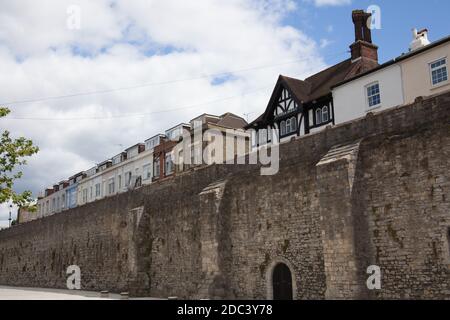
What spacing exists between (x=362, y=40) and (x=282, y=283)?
16917 millimetres

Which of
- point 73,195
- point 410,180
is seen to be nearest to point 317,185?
point 410,180

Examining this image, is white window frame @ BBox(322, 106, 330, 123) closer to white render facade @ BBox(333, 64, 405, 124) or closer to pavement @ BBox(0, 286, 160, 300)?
white render facade @ BBox(333, 64, 405, 124)

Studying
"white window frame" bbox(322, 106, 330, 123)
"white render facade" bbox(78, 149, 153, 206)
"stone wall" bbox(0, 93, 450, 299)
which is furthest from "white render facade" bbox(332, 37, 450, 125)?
"white render facade" bbox(78, 149, 153, 206)

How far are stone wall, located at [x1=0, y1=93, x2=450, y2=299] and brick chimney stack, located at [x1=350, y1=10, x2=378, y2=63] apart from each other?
475 inches

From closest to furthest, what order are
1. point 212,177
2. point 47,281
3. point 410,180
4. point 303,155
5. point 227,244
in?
point 410,180, point 303,155, point 227,244, point 212,177, point 47,281

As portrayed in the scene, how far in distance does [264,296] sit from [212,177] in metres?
5.57

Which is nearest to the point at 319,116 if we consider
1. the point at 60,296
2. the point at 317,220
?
the point at 317,220

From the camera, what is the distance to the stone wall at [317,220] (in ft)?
37.0

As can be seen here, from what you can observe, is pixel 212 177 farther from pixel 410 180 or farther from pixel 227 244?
pixel 410 180

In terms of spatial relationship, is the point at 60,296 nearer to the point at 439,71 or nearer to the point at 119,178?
the point at 439,71

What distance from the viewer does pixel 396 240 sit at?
1170 centimetres

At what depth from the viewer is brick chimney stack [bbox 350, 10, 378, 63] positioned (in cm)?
2630

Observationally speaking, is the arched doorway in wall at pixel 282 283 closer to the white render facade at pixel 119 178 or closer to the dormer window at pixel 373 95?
the dormer window at pixel 373 95

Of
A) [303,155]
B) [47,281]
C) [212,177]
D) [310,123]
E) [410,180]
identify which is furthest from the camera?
[47,281]
